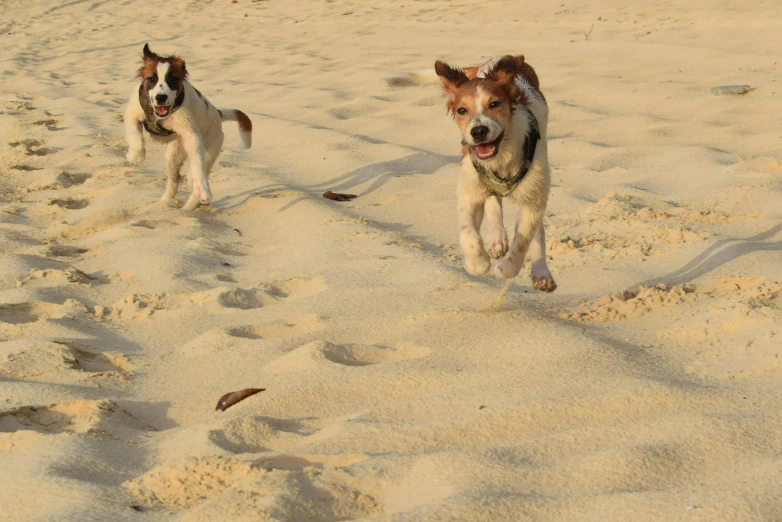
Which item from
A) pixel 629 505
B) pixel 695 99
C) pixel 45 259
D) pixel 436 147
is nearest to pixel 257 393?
pixel 629 505

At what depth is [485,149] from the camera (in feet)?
15.5

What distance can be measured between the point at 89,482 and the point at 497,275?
2420mm

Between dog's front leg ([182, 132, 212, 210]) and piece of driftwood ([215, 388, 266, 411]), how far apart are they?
309cm

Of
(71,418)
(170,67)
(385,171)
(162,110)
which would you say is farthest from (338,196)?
(71,418)

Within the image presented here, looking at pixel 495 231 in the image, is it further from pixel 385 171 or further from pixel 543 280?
pixel 385 171

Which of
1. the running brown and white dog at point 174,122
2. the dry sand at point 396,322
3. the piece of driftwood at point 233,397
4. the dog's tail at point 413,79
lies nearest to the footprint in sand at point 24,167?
the dry sand at point 396,322

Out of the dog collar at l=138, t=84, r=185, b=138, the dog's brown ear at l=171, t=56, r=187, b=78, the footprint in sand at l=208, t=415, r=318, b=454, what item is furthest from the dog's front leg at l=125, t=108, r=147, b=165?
the footprint in sand at l=208, t=415, r=318, b=454

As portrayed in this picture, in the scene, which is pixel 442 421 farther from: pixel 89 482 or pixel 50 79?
pixel 50 79

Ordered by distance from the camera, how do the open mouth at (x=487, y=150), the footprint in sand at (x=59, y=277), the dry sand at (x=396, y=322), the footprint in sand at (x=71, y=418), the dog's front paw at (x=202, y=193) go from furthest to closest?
the dog's front paw at (x=202, y=193), the footprint in sand at (x=59, y=277), the open mouth at (x=487, y=150), the footprint in sand at (x=71, y=418), the dry sand at (x=396, y=322)

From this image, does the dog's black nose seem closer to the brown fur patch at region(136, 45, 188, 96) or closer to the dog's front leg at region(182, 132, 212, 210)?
the dog's front leg at region(182, 132, 212, 210)

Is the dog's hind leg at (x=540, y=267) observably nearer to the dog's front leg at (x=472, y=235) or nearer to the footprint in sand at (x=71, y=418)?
the dog's front leg at (x=472, y=235)

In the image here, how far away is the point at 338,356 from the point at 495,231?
128cm

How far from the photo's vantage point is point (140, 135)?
750 cm

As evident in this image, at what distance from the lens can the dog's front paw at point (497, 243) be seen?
4.98 metres
